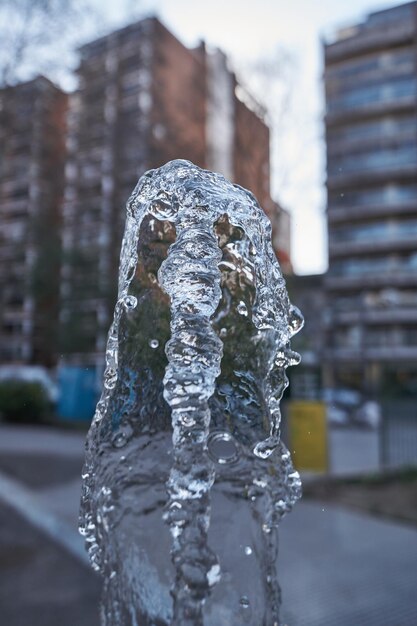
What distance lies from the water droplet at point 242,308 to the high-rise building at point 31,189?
516 cm

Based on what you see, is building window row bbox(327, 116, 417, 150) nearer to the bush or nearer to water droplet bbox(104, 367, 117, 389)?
water droplet bbox(104, 367, 117, 389)

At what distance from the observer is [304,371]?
7.65m

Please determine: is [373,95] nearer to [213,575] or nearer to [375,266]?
[375,266]

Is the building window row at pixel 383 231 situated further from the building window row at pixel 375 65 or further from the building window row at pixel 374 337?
the building window row at pixel 374 337

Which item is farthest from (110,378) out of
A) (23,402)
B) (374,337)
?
(23,402)

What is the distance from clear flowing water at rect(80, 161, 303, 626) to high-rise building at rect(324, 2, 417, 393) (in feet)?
11.7

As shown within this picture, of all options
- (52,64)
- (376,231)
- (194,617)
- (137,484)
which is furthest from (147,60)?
(194,617)

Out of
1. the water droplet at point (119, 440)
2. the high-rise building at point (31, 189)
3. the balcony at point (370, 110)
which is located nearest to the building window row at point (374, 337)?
the balcony at point (370, 110)

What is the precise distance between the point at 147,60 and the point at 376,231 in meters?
3.81

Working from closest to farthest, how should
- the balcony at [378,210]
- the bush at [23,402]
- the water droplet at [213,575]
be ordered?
1. the water droplet at [213,575]
2. the balcony at [378,210]
3. the bush at [23,402]

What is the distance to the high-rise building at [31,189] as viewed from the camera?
6.35 meters

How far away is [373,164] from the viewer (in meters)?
6.64

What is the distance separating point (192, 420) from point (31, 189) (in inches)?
319

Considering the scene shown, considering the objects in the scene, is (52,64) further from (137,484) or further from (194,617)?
(194,617)
